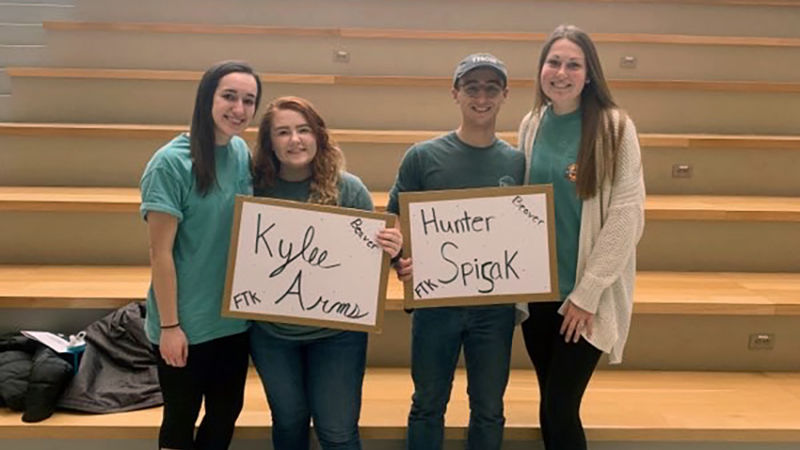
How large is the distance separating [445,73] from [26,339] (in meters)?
1.76

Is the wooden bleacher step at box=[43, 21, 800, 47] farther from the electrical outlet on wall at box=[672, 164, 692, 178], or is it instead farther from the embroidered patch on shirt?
the embroidered patch on shirt

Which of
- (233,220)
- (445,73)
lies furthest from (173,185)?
(445,73)

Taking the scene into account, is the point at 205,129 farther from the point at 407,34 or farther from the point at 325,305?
the point at 407,34

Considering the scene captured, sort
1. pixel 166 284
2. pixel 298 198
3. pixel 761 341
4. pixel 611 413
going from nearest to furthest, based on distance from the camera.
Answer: pixel 166 284 → pixel 298 198 → pixel 611 413 → pixel 761 341

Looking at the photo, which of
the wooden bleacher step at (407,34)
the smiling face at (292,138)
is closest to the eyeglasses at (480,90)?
the smiling face at (292,138)

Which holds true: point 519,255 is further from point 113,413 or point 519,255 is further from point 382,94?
point 382,94

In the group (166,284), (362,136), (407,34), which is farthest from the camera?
(407,34)

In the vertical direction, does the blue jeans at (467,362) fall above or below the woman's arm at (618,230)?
below

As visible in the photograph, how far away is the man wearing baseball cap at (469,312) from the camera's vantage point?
4.08 ft

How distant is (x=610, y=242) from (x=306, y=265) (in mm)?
572

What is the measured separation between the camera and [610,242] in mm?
1199

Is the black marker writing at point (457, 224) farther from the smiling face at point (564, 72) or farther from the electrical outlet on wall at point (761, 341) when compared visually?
the electrical outlet on wall at point (761, 341)

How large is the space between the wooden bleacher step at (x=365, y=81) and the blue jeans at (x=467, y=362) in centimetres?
129

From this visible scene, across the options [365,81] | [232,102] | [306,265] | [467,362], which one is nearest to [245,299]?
[306,265]
